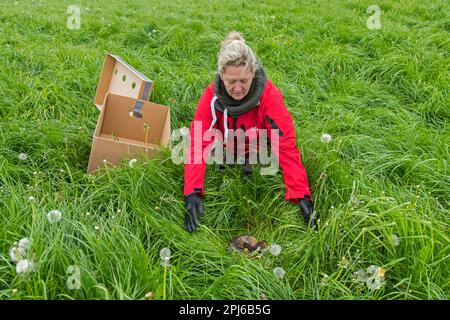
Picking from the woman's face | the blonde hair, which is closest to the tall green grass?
the woman's face

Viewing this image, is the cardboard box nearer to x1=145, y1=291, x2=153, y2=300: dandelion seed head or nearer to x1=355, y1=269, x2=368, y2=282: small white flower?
x1=145, y1=291, x2=153, y2=300: dandelion seed head

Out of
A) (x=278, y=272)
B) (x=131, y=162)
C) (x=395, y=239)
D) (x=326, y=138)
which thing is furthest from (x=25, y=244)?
(x=326, y=138)

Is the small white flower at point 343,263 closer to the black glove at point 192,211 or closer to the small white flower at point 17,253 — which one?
the black glove at point 192,211

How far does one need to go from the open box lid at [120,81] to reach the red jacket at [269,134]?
64 cm

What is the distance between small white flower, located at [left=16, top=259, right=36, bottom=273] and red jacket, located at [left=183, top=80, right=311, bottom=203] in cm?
102

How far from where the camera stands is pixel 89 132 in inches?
125

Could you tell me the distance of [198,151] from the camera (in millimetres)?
2641

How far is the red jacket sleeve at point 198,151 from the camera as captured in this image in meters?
2.52

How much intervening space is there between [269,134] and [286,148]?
21 cm

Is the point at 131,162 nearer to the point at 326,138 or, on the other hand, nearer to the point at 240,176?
the point at 240,176

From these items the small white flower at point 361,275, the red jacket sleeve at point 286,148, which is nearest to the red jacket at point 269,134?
the red jacket sleeve at point 286,148

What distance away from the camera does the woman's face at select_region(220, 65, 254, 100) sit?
244 centimetres
